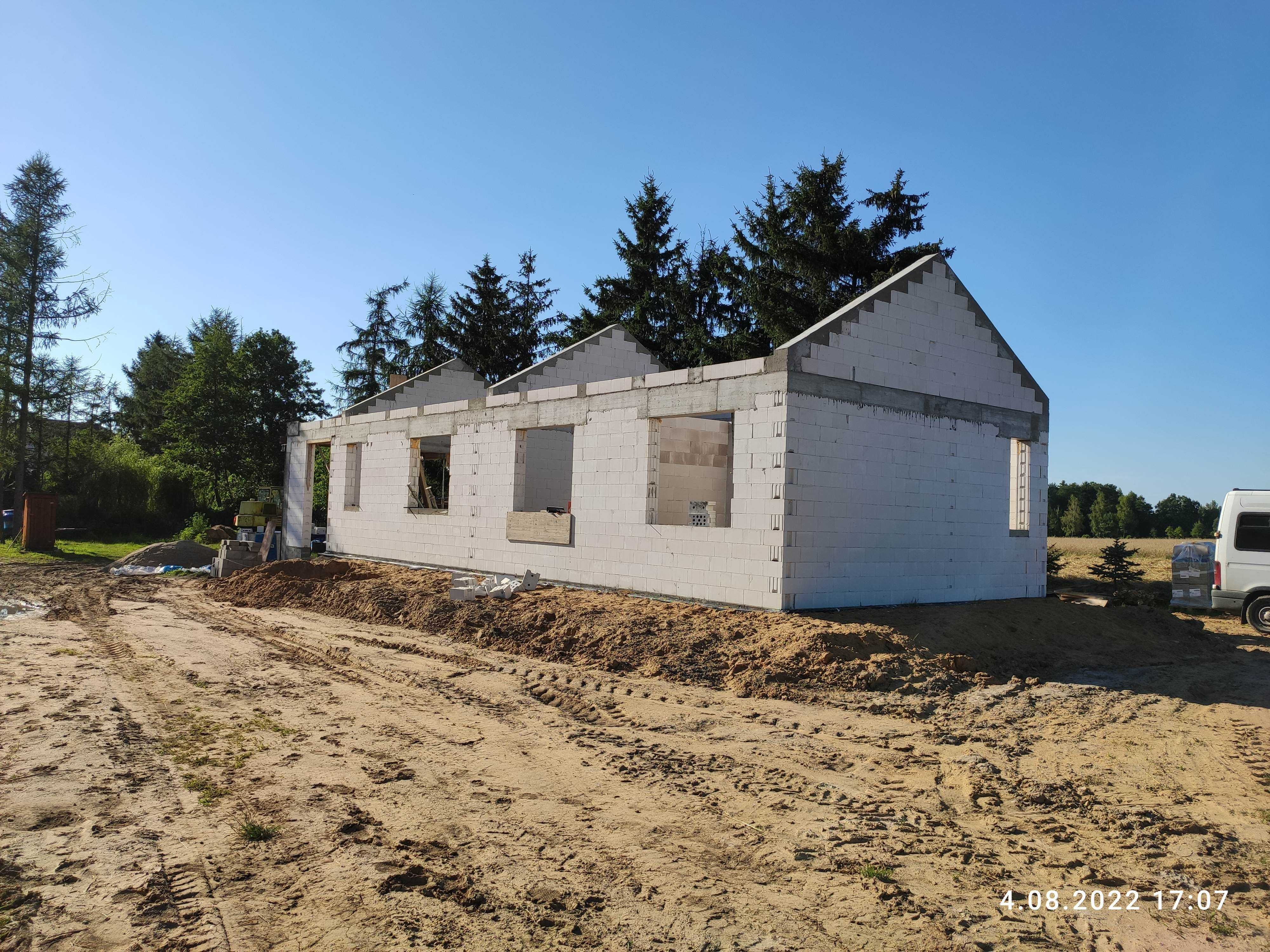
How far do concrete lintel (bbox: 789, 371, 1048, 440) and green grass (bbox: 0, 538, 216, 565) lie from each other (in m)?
18.1

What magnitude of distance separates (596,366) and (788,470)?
8.53 m

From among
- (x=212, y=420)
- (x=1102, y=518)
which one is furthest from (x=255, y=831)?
(x=1102, y=518)

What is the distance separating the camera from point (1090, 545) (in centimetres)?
3994

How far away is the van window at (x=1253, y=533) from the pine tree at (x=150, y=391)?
50214mm

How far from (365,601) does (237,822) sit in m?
9.51

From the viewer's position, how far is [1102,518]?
193 ft

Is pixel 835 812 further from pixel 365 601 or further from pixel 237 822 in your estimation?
pixel 365 601

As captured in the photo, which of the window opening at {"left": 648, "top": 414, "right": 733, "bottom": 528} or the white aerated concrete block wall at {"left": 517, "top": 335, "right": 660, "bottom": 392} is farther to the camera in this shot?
the white aerated concrete block wall at {"left": 517, "top": 335, "right": 660, "bottom": 392}

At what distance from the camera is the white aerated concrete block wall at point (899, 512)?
11.1 metres

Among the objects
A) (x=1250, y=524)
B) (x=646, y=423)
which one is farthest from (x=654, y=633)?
(x=1250, y=524)

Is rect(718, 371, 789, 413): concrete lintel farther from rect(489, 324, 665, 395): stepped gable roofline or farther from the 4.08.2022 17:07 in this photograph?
the 4.08.2022 17:07

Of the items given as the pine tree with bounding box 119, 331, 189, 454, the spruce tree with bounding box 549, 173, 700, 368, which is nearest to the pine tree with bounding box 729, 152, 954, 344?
the spruce tree with bounding box 549, 173, 700, 368

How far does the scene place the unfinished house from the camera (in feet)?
36.7

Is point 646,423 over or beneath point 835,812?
over
